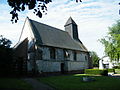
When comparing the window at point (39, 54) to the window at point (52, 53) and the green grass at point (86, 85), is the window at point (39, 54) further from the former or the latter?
the green grass at point (86, 85)

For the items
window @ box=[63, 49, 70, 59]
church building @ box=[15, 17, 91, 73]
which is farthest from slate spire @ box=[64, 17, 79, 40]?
window @ box=[63, 49, 70, 59]

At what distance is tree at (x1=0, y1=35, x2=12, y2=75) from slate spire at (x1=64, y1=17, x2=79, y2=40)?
19.7 m

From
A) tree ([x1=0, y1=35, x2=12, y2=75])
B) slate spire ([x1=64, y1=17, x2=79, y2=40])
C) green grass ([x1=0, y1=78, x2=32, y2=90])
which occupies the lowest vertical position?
green grass ([x1=0, y1=78, x2=32, y2=90])

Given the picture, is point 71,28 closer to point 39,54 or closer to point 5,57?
point 39,54

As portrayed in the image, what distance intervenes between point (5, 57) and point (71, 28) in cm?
2182

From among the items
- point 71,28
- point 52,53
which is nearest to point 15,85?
point 52,53

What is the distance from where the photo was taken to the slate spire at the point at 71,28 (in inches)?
1505

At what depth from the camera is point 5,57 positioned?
22.0m

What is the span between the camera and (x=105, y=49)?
1522 inches

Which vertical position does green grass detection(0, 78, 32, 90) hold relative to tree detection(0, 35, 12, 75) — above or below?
below

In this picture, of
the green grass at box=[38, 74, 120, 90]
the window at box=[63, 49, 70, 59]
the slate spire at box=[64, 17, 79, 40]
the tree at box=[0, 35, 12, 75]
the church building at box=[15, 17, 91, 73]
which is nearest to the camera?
the green grass at box=[38, 74, 120, 90]

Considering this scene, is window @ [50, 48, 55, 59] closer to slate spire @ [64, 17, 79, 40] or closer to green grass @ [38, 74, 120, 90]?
green grass @ [38, 74, 120, 90]

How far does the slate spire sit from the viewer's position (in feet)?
125

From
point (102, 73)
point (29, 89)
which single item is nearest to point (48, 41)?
point (102, 73)
